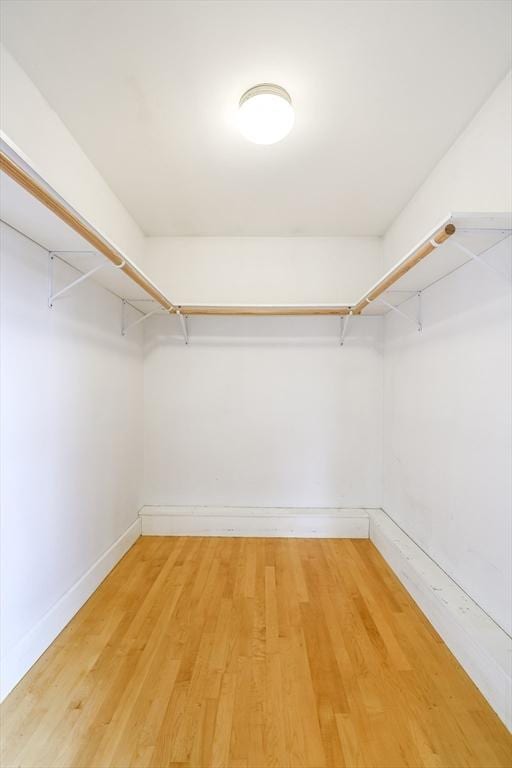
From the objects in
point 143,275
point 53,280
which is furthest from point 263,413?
point 53,280

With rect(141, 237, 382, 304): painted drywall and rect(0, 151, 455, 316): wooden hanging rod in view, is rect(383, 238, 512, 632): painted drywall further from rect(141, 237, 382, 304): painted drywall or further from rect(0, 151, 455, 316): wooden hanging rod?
rect(141, 237, 382, 304): painted drywall

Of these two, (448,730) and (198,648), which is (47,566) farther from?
(448,730)

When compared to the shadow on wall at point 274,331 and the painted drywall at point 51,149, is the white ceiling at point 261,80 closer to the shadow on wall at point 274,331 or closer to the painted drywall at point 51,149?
the painted drywall at point 51,149

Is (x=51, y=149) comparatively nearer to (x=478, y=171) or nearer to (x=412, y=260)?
(x=412, y=260)

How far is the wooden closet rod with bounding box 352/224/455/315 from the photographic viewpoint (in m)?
1.35

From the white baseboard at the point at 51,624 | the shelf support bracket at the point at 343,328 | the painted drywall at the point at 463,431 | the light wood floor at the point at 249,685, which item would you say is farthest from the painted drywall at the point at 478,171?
the white baseboard at the point at 51,624

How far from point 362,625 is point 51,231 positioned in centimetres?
228

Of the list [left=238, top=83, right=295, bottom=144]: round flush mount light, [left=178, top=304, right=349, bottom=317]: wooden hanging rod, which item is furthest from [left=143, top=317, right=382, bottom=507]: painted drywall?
[left=238, top=83, right=295, bottom=144]: round flush mount light

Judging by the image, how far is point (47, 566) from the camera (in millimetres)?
1692

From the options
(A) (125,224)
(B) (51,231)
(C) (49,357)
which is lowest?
(C) (49,357)

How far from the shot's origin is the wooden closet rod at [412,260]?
1.35m

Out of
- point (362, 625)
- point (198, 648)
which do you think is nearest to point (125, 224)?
point (198, 648)

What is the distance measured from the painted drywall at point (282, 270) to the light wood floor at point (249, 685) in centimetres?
209

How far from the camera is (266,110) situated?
5.12 ft
